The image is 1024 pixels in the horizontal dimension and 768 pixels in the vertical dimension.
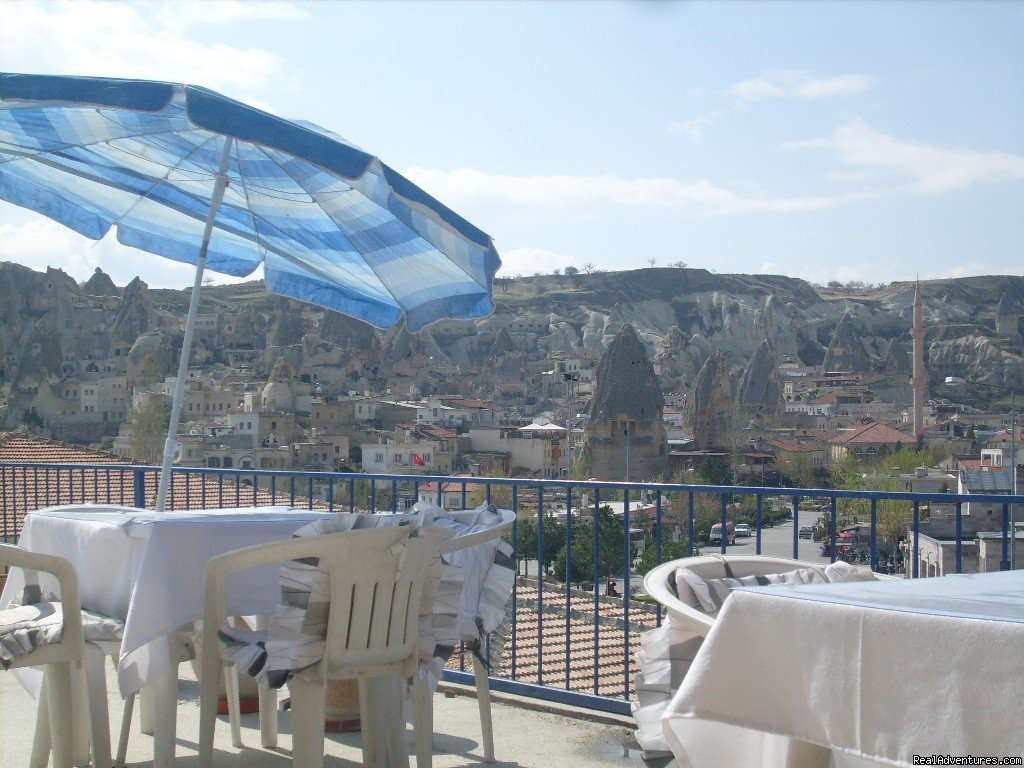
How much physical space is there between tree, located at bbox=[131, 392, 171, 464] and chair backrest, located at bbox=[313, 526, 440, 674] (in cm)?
6036

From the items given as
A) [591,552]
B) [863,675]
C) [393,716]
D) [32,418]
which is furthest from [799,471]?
[863,675]

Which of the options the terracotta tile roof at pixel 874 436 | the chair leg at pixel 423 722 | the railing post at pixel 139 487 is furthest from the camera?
the terracotta tile roof at pixel 874 436

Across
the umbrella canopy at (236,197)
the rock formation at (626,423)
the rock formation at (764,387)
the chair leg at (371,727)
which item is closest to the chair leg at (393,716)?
the chair leg at (371,727)

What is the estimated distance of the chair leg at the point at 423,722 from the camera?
8.48 feet

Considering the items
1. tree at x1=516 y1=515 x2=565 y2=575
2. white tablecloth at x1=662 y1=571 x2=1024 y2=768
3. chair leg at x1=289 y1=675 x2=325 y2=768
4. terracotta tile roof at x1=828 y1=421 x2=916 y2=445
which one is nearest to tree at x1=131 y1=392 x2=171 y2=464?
tree at x1=516 y1=515 x2=565 y2=575

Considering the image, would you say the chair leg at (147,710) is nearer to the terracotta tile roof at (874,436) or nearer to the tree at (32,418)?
the terracotta tile roof at (874,436)

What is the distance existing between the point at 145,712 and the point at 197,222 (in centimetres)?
176

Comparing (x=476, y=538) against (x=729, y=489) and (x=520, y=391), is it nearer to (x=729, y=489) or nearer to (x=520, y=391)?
(x=729, y=489)

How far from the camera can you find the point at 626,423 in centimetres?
6506

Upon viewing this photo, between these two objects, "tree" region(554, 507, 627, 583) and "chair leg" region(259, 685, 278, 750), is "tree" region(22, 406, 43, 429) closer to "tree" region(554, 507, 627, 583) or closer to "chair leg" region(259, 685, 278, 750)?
"tree" region(554, 507, 627, 583)

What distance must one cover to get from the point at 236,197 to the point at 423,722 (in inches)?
72.8

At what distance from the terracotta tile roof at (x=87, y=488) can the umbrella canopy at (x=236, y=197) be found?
4.00 ft

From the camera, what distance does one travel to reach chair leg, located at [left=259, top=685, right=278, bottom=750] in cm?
308

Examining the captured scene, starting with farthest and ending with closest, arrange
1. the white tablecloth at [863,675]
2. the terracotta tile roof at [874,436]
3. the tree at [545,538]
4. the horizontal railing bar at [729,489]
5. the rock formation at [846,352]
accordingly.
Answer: the rock formation at [846,352] < the terracotta tile roof at [874,436] < the tree at [545,538] < the horizontal railing bar at [729,489] < the white tablecloth at [863,675]
